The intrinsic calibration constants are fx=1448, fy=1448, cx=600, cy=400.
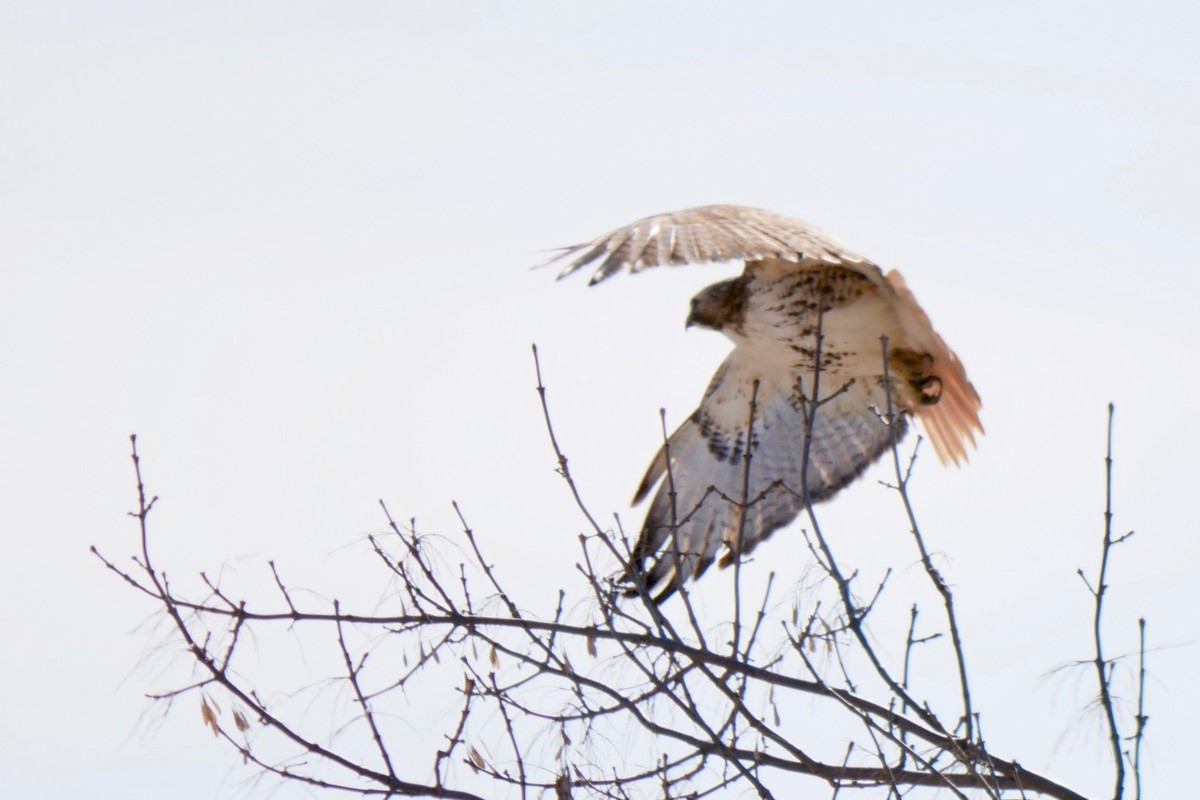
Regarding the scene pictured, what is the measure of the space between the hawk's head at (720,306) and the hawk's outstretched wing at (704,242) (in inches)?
36.4

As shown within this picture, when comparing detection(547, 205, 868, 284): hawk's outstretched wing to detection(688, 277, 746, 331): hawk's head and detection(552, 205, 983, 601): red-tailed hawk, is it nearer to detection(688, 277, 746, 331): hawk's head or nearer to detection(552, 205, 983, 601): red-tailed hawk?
detection(552, 205, 983, 601): red-tailed hawk

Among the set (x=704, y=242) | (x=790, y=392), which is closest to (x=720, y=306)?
(x=790, y=392)

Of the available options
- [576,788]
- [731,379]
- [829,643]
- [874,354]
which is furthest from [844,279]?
[576,788]

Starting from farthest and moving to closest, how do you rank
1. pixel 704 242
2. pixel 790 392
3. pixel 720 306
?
pixel 790 392 < pixel 720 306 < pixel 704 242

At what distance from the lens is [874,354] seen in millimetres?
6176

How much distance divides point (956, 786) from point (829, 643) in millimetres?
599

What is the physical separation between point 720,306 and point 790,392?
60 cm

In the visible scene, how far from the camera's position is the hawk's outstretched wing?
4137 mm

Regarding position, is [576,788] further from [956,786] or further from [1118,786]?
[1118,786]

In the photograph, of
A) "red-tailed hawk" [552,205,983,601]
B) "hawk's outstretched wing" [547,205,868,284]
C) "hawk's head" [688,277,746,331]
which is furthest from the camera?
"hawk's head" [688,277,746,331]

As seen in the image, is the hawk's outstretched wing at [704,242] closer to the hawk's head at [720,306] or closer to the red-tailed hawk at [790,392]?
the red-tailed hawk at [790,392]

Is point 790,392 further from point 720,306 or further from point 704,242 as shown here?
point 704,242

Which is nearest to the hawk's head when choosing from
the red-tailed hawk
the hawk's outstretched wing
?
A: the red-tailed hawk

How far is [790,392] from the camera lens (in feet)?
21.9
